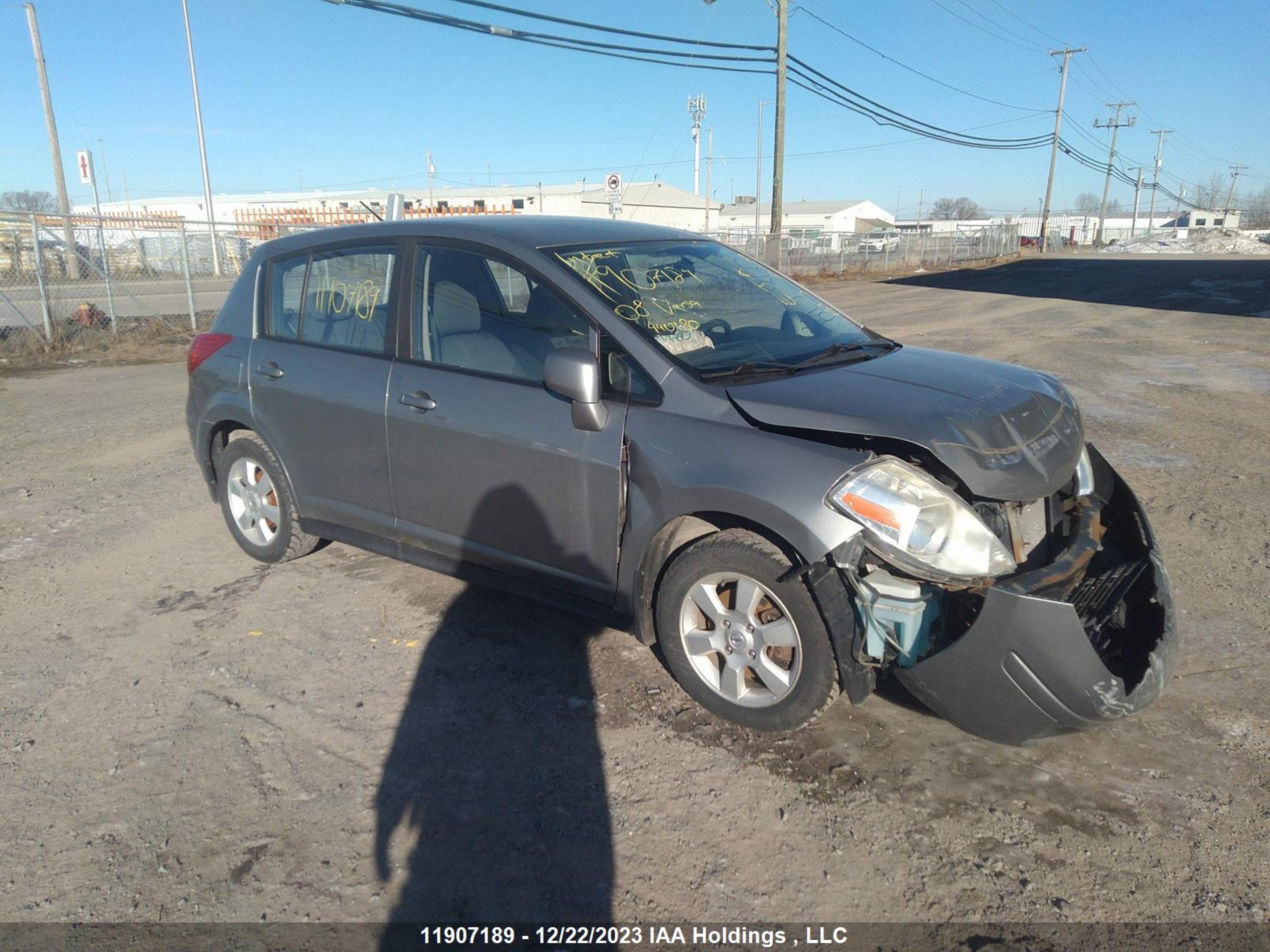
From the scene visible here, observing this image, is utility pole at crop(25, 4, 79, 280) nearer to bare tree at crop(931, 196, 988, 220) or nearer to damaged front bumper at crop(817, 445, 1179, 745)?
damaged front bumper at crop(817, 445, 1179, 745)

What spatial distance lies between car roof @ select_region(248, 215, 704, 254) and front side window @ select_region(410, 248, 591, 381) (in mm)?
106

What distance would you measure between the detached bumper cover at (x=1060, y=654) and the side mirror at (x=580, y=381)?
1440 millimetres

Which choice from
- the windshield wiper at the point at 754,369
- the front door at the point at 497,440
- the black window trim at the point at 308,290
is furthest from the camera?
the black window trim at the point at 308,290

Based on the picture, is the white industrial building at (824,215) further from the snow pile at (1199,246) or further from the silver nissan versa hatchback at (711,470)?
the silver nissan versa hatchback at (711,470)

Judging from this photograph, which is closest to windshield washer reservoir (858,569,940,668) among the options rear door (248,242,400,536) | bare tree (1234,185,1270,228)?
rear door (248,242,400,536)

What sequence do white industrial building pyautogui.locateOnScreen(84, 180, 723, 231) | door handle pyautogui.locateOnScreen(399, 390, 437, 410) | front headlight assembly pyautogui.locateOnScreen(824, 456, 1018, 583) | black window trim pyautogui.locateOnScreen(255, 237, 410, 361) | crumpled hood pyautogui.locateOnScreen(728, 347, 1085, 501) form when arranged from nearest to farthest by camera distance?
front headlight assembly pyautogui.locateOnScreen(824, 456, 1018, 583) → crumpled hood pyautogui.locateOnScreen(728, 347, 1085, 501) → door handle pyautogui.locateOnScreen(399, 390, 437, 410) → black window trim pyautogui.locateOnScreen(255, 237, 410, 361) → white industrial building pyautogui.locateOnScreen(84, 180, 723, 231)

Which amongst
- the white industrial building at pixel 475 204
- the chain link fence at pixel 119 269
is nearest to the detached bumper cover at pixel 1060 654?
the chain link fence at pixel 119 269

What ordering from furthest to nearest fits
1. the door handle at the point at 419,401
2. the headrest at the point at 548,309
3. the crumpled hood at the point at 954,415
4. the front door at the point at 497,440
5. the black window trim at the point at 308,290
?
the black window trim at the point at 308,290 → the door handle at the point at 419,401 → the headrest at the point at 548,309 → the front door at the point at 497,440 → the crumpled hood at the point at 954,415

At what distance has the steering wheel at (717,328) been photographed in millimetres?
3719

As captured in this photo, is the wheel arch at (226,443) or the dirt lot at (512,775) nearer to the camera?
the dirt lot at (512,775)

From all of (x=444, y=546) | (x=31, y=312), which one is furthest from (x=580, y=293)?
(x=31, y=312)

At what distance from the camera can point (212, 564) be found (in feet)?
16.8

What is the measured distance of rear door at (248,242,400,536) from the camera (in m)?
4.20

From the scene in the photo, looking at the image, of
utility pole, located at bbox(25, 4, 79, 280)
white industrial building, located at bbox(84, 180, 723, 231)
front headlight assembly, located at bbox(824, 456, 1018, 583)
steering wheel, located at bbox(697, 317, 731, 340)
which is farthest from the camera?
white industrial building, located at bbox(84, 180, 723, 231)
